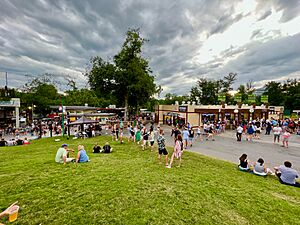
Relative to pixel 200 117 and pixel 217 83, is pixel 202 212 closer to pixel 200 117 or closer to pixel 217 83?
pixel 200 117

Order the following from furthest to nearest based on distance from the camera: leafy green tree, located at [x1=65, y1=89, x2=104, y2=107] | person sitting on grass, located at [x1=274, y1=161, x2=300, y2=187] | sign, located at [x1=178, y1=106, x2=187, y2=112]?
1. leafy green tree, located at [x1=65, y1=89, x2=104, y2=107]
2. sign, located at [x1=178, y1=106, x2=187, y2=112]
3. person sitting on grass, located at [x1=274, y1=161, x2=300, y2=187]

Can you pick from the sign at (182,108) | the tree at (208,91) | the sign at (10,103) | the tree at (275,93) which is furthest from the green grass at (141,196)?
the tree at (275,93)

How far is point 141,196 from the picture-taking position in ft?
15.4

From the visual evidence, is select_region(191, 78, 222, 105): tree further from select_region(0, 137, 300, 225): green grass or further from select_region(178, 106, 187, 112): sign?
select_region(0, 137, 300, 225): green grass

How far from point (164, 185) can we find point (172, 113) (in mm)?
23236

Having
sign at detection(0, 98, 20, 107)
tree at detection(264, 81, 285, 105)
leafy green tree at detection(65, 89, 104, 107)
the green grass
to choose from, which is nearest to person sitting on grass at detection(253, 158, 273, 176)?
the green grass

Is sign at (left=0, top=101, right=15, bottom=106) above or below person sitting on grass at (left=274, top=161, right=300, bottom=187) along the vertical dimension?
above

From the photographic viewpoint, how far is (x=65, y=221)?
3.56m

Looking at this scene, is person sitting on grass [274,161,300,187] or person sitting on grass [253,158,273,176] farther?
person sitting on grass [253,158,273,176]

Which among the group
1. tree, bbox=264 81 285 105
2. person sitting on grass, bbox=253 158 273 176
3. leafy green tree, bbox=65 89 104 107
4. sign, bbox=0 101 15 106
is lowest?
person sitting on grass, bbox=253 158 273 176

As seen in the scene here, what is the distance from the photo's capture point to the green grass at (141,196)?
12.6 feet

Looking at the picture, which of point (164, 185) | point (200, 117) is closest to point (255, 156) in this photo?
point (164, 185)

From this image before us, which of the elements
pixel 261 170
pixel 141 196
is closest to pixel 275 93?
pixel 261 170

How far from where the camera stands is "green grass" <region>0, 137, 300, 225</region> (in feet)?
12.6
